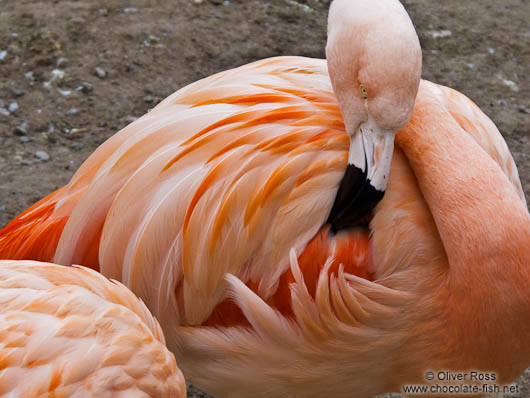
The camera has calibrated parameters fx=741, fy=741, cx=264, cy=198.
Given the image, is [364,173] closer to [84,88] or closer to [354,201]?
[354,201]

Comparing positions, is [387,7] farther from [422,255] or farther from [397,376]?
[397,376]

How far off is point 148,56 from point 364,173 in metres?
3.03

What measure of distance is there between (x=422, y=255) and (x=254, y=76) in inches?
37.7

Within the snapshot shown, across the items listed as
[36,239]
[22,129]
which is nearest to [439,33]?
[22,129]

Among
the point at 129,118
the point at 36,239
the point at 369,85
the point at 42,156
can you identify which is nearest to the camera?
the point at 369,85

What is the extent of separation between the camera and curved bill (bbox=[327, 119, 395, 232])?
2.40 meters

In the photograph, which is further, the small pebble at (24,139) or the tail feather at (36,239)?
the small pebble at (24,139)

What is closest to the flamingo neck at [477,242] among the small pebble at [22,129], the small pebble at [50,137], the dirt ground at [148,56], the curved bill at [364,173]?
the curved bill at [364,173]

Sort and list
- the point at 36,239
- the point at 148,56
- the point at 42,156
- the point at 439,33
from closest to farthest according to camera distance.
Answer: the point at 36,239 → the point at 42,156 → the point at 148,56 → the point at 439,33

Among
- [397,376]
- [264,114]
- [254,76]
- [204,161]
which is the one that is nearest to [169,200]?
[204,161]

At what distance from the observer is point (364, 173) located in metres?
2.42

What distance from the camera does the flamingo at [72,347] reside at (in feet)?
6.03

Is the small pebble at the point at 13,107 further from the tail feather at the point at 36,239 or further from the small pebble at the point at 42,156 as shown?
the tail feather at the point at 36,239

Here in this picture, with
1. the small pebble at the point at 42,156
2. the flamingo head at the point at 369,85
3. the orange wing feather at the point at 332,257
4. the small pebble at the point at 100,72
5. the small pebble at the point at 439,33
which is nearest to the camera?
the flamingo head at the point at 369,85
